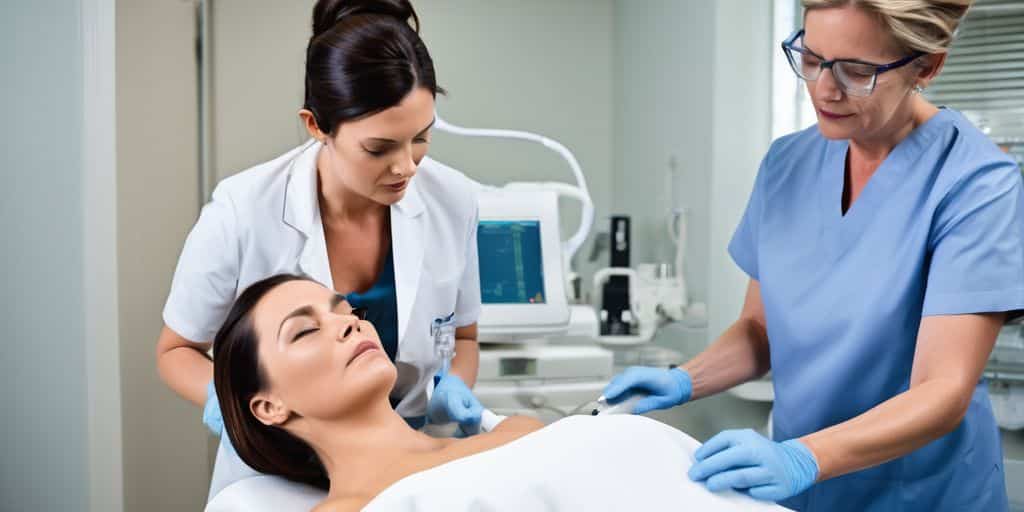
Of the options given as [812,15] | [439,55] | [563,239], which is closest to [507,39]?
[439,55]

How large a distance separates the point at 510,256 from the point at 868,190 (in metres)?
1.02

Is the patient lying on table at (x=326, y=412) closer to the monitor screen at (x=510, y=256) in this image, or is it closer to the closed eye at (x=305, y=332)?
the closed eye at (x=305, y=332)

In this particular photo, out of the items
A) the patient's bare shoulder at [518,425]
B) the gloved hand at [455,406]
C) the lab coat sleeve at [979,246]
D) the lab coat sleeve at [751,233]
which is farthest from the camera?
the lab coat sleeve at [751,233]

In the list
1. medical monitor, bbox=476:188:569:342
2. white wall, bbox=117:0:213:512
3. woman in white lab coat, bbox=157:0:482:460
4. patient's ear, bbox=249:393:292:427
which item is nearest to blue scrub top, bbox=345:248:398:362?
woman in white lab coat, bbox=157:0:482:460

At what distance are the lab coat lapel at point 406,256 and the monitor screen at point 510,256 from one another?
724 mm

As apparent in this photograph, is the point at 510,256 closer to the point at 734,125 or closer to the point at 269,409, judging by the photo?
the point at 734,125

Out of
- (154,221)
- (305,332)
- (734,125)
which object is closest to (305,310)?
(305,332)

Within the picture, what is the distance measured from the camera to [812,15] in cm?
116

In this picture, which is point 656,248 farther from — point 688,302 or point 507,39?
point 507,39

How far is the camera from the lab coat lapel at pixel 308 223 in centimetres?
131

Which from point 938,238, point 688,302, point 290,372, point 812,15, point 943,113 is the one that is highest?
point 812,15

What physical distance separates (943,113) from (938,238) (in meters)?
0.21

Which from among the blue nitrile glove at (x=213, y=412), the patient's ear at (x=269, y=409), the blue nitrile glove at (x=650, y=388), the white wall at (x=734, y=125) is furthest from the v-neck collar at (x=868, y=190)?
the white wall at (x=734, y=125)

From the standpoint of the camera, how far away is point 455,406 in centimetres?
132
